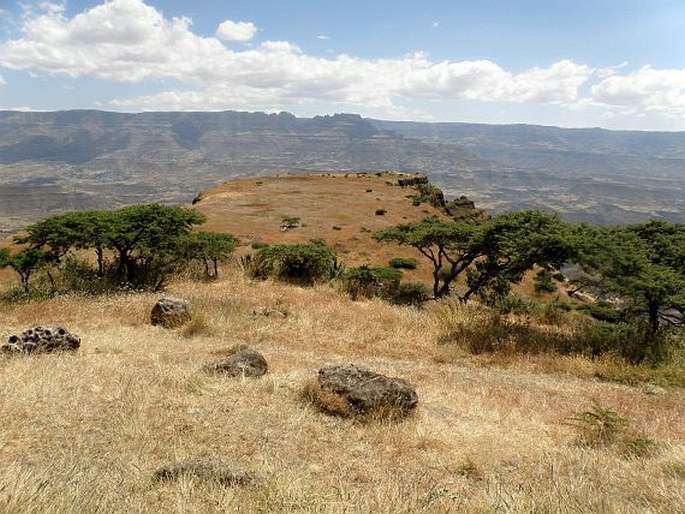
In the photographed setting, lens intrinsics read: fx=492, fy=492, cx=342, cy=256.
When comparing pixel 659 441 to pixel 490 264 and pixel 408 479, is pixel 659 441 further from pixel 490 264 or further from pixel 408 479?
pixel 490 264

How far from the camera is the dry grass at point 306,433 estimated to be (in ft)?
14.5

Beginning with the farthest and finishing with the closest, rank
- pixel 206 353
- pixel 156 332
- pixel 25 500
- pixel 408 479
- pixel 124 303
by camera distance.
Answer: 1. pixel 124 303
2. pixel 156 332
3. pixel 206 353
4. pixel 408 479
5. pixel 25 500

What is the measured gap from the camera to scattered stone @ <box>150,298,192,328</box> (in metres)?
13.7

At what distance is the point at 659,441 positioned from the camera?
7039 millimetres

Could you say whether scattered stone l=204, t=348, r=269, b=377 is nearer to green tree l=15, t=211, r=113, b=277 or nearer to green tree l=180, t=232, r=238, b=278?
green tree l=15, t=211, r=113, b=277

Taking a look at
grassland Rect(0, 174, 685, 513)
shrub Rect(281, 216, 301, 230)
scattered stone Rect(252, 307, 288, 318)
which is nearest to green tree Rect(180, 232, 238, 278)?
grassland Rect(0, 174, 685, 513)

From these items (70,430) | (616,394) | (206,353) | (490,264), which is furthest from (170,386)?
(490,264)

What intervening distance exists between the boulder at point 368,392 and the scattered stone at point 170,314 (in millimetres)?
6662

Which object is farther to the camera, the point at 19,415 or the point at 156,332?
the point at 156,332

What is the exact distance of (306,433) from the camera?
6.96 m

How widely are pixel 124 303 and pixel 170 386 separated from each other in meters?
8.37

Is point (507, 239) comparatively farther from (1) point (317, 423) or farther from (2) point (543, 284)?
(2) point (543, 284)

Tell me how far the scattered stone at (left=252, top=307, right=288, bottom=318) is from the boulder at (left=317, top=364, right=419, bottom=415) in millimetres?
6892

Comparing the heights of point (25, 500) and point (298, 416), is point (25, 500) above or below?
above
